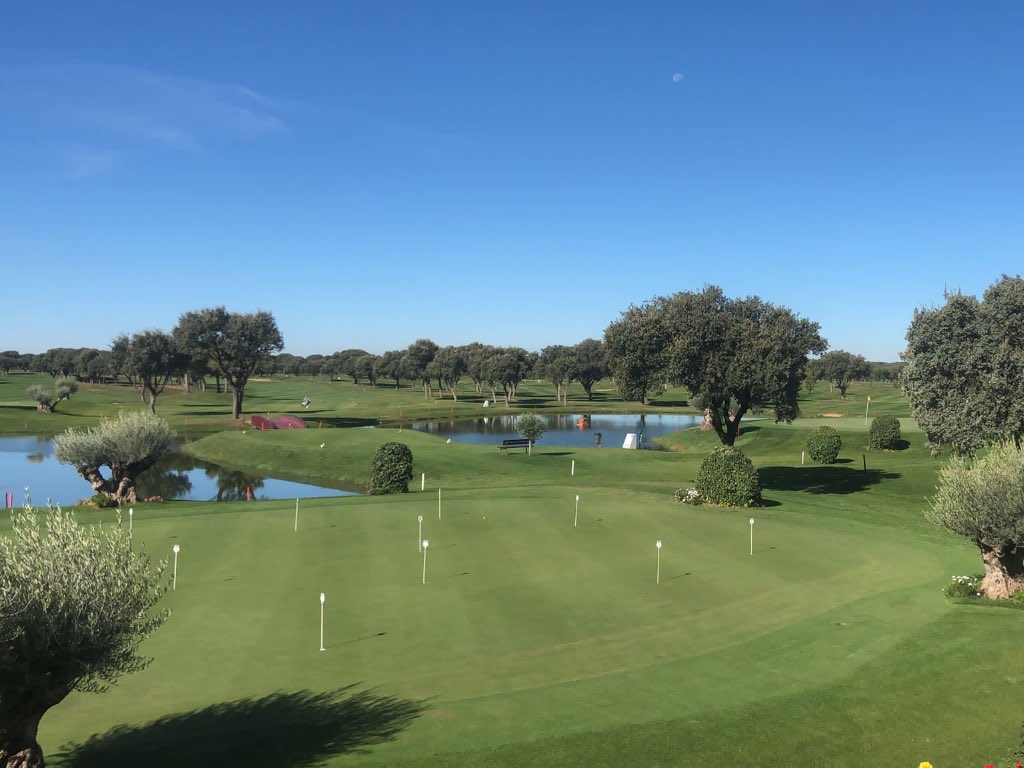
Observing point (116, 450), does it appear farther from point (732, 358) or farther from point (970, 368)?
point (970, 368)

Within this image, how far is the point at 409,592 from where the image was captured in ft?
67.1

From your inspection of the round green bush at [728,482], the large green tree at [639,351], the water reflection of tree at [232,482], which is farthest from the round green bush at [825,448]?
the water reflection of tree at [232,482]

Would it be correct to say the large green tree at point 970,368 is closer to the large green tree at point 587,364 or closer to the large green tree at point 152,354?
the large green tree at point 152,354

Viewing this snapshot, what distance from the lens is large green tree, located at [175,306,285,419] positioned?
322 ft

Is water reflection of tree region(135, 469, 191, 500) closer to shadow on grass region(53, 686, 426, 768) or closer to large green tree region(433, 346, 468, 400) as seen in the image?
shadow on grass region(53, 686, 426, 768)

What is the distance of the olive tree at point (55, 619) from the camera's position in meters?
10.1

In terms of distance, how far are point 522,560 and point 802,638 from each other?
30.4 ft

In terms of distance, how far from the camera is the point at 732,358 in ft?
141

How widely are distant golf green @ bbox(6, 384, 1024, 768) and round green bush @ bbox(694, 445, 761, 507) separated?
2068 millimetres

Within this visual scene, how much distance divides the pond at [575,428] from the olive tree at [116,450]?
49739 mm

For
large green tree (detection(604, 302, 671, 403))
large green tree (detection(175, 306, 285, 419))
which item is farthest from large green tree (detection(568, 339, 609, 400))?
large green tree (detection(604, 302, 671, 403))

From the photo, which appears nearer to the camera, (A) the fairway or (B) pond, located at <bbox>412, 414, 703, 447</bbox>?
(A) the fairway

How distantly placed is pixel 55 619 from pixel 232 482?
52076 mm

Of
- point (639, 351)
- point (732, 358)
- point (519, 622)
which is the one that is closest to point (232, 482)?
point (639, 351)
